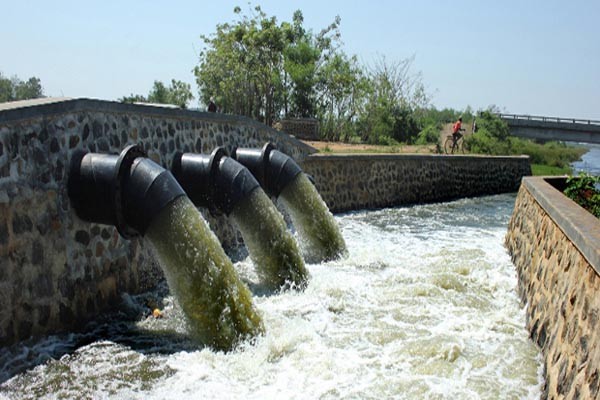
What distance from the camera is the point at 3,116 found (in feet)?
16.5

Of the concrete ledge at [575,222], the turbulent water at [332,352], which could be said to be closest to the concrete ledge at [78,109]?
the turbulent water at [332,352]

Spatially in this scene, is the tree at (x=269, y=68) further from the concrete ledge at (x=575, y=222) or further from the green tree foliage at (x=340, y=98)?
the concrete ledge at (x=575, y=222)

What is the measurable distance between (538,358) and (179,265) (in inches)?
139

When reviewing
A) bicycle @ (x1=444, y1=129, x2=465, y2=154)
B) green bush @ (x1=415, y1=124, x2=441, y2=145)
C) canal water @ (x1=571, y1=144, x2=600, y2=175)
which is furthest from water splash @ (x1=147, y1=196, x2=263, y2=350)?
green bush @ (x1=415, y1=124, x2=441, y2=145)

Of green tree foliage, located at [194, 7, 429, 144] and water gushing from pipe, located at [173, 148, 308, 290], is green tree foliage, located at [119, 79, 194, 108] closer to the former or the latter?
green tree foliage, located at [194, 7, 429, 144]

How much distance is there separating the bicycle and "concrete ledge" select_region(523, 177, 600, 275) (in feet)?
53.2

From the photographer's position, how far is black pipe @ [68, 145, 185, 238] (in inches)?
221

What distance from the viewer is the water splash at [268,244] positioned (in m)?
7.57

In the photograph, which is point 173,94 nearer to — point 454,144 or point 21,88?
point 21,88

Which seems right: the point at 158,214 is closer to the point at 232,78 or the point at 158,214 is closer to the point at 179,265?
the point at 179,265

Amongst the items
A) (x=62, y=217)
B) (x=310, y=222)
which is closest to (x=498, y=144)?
(x=310, y=222)

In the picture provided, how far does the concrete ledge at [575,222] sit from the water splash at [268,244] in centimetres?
318

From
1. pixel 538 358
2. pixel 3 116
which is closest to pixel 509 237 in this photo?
pixel 538 358

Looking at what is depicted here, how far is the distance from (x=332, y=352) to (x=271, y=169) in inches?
171
